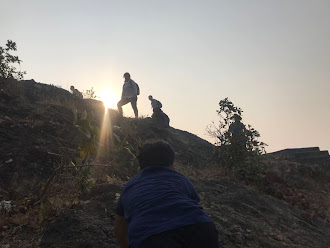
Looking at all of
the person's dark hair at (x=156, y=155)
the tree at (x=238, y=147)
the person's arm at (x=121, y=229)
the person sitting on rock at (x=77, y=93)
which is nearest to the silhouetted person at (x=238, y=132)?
the tree at (x=238, y=147)

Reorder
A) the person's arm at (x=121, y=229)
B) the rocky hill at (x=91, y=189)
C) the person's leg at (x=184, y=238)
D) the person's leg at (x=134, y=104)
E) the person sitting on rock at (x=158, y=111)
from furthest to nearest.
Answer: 1. the person sitting on rock at (x=158, y=111)
2. the person's leg at (x=134, y=104)
3. the rocky hill at (x=91, y=189)
4. the person's arm at (x=121, y=229)
5. the person's leg at (x=184, y=238)

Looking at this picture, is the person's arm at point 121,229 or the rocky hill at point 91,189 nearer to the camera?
the person's arm at point 121,229

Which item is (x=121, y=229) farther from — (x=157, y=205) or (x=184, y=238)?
Result: (x=184, y=238)

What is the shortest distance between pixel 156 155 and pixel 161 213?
0.57 metres

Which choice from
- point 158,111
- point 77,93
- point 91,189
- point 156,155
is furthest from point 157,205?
point 77,93

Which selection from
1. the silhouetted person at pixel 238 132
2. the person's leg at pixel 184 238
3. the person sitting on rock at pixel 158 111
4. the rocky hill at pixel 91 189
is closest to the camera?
the person's leg at pixel 184 238

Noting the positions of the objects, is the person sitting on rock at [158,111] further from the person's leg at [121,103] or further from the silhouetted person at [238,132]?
the silhouetted person at [238,132]

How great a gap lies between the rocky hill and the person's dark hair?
3.85 feet

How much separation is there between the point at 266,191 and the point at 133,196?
6.46 m

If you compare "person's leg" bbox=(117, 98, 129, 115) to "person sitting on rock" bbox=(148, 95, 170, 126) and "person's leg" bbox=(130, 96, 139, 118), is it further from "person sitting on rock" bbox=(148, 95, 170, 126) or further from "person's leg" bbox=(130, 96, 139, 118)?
"person sitting on rock" bbox=(148, 95, 170, 126)

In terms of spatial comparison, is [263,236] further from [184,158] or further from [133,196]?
[184,158]

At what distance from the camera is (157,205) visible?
2184 mm

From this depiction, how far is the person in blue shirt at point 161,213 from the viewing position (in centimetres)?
207

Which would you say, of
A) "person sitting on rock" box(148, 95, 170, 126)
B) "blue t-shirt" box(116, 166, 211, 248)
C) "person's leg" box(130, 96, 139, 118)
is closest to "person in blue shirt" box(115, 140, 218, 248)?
"blue t-shirt" box(116, 166, 211, 248)
